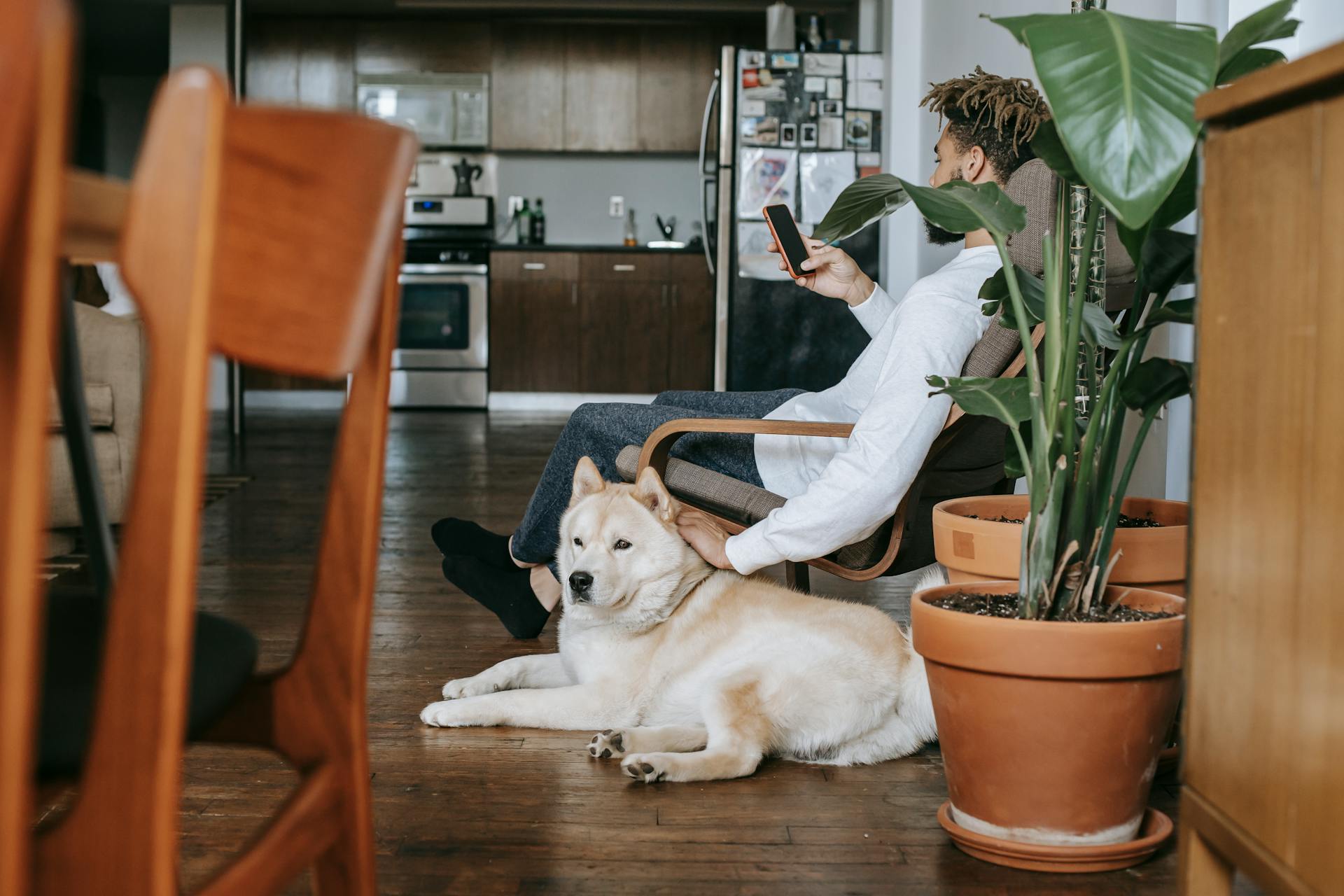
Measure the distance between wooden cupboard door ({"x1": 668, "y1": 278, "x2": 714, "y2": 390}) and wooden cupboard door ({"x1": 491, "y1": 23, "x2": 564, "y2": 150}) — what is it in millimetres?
1457

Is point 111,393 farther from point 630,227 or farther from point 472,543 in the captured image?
point 630,227

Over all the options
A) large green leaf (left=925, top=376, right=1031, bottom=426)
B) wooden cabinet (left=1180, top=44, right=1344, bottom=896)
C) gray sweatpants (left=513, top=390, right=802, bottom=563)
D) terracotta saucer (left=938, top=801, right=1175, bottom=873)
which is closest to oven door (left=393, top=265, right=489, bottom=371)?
gray sweatpants (left=513, top=390, right=802, bottom=563)

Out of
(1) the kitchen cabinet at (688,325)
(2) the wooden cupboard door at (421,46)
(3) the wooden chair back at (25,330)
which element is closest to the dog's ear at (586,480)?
(3) the wooden chair back at (25,330)

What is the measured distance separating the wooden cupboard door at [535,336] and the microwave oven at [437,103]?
1099 millimetres

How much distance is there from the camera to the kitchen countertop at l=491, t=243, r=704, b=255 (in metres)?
7.91

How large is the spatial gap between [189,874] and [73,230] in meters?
0.99

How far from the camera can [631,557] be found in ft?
6.40

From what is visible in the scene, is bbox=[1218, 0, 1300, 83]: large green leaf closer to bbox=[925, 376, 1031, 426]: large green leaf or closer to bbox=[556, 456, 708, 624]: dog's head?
bbox=[925, 376, 1031, 426]: large green leaf

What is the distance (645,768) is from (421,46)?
7355 millimetres

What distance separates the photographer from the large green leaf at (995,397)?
4.74 feet

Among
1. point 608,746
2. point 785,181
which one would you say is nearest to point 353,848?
point 608,746

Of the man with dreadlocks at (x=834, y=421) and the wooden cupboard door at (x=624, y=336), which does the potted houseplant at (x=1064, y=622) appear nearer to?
the man with dreadlocks at (x=834, y=421)

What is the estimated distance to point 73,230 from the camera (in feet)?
2.06

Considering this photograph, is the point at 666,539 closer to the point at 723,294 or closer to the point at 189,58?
the point at 723,294
